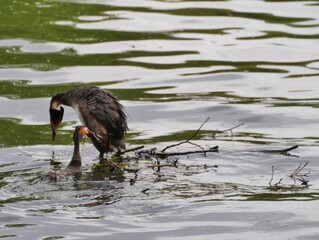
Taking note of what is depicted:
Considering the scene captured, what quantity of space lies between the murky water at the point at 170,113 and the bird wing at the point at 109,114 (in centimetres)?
45

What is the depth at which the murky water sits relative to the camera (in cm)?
1021

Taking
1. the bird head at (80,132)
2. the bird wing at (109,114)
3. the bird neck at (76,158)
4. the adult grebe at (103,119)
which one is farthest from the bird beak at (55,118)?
the bird neck at (76,158)

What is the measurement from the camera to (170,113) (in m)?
14.9

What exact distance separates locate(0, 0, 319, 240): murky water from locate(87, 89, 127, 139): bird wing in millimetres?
451

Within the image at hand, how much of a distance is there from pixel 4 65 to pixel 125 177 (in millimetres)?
6510

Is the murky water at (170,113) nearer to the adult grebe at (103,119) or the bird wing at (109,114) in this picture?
the adult grebe at (103,119)

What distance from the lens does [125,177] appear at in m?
11.5

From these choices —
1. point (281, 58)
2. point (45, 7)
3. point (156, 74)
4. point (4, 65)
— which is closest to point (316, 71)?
point (281, 58)

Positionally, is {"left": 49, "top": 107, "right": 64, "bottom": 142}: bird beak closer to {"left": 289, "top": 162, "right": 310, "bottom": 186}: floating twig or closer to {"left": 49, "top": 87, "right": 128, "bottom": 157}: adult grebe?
{"left": 49, "top": 87, "right": 128, "bottom": 157}: adult grebe

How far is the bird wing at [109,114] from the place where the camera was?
501 inches

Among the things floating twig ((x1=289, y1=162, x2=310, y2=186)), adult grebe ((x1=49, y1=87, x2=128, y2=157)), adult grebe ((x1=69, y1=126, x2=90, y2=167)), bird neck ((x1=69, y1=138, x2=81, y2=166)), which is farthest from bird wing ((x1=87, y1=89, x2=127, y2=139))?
floating twig ((x1=289, y1=162, x2=310, y2=186))

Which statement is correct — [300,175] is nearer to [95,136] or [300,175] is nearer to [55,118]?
[95,136]

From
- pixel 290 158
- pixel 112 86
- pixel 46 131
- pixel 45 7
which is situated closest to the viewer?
pixel 290 158

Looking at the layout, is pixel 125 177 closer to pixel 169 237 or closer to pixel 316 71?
pixel 169 237
